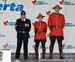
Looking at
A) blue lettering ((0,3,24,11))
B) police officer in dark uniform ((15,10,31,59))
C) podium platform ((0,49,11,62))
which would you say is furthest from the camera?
blue lettering ((0,3,24,11))

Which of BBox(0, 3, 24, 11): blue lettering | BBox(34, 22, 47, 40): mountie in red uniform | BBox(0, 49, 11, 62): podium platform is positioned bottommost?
BBox(0, 49, 11, 62): podium platform

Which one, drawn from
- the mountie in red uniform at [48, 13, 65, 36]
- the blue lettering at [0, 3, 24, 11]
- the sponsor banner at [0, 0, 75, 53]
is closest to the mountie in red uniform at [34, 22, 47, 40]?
the mountie in red uniform at [48, 13, 65, 36]

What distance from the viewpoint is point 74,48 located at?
13508 millimetres

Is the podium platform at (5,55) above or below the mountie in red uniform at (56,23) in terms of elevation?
below

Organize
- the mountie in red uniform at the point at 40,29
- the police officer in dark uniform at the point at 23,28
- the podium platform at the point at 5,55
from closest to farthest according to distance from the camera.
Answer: the podium platform at the point at 5,55, the police officer in dark uniform at the point at 23,28, the mountie in red uniform at the point at 40,29

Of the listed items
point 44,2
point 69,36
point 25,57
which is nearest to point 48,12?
point 44,2

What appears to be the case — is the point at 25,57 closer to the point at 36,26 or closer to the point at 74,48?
the point at 36,26

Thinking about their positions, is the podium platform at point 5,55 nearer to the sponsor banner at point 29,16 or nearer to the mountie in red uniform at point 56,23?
the mountie in red uniform at point 56,23

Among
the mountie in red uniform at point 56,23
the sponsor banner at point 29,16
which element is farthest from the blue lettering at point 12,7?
the mountie in red uniform at point 56,23

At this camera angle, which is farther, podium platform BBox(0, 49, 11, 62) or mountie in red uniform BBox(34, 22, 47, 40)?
mountie in red uniform BBox(34, 22, 47, 40)

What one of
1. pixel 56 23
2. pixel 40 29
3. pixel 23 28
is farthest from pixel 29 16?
pixel 56 23

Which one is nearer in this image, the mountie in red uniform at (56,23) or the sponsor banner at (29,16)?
the mountie in red uniform at (56,23)

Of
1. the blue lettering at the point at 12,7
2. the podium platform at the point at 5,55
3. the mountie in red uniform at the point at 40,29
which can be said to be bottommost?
the podium platform at the point at 5,55

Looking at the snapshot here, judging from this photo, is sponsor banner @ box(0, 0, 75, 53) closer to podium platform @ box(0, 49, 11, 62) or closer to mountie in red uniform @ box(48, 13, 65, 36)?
→ mountie in red uniform @ box(48, 13, 65, 36)
